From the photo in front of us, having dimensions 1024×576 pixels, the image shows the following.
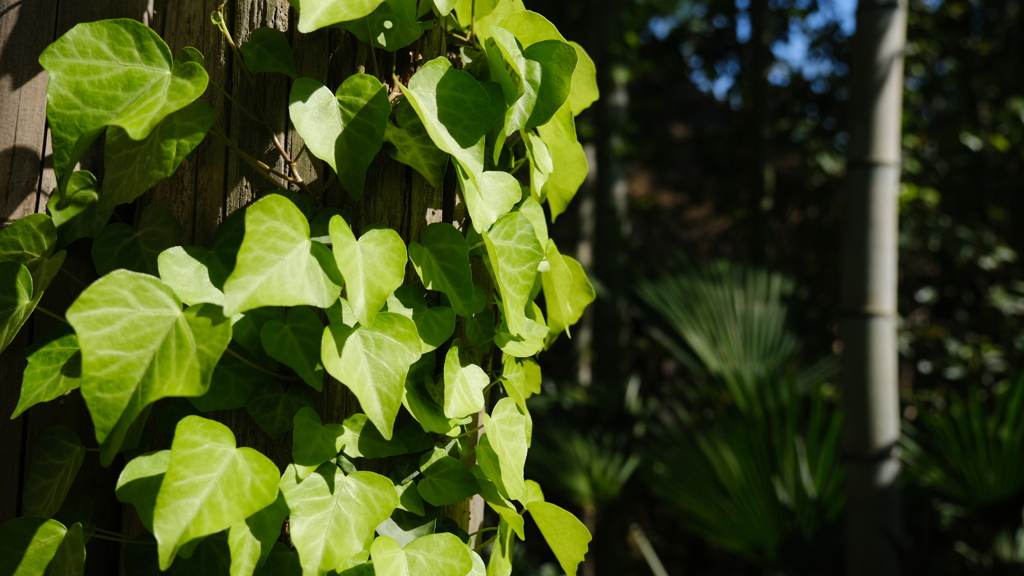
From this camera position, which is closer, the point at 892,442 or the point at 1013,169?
the point at 892,442

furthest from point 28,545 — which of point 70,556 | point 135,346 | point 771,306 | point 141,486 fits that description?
point 771,306

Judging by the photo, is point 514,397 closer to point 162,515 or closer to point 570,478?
point 162,515

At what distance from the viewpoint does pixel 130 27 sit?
22.2 inches

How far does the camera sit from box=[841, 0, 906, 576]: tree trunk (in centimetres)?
182

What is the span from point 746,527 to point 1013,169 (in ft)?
8.84

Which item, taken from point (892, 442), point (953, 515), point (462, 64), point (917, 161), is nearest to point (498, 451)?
point (462, 64)

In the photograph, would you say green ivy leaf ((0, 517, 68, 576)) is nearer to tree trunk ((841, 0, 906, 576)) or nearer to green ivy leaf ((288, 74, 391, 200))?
green ivy leaf ((288, 74, 391, 200))

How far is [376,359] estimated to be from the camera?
567mm

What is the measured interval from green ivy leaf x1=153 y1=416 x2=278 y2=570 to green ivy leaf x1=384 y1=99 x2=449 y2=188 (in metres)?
0.29

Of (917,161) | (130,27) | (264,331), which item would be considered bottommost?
(264,331)

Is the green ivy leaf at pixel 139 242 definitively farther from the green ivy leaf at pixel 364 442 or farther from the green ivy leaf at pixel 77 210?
the green ivy leaf at pixel 364 442

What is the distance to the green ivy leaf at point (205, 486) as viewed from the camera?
489 millimetres

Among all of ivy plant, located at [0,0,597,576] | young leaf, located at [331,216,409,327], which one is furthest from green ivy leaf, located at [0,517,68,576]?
young leaf, located at [331,216,409,327]

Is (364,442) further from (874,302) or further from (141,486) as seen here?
(874,302)
